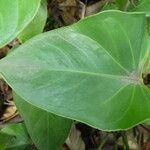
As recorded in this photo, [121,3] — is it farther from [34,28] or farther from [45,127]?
[45,127]

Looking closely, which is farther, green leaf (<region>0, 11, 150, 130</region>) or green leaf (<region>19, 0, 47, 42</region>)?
green leaf (<region>19, 0, 47, 42</region>)

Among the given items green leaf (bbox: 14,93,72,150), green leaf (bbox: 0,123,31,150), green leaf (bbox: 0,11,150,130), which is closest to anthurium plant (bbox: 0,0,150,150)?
green leaf (bbox: 0,11,150,130)

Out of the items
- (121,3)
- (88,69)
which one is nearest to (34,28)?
(121,3)

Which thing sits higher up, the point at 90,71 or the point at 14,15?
the point at 14,15

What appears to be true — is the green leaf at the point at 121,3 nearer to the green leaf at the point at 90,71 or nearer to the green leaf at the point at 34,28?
the green leaf at the point at 34,28

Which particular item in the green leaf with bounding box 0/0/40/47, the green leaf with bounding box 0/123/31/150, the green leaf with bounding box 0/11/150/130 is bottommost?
the green leaf with bounding box 0/123/31/150

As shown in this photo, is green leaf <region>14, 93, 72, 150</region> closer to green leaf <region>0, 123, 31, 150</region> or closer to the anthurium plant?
green leaf <region>0, 123, 31, 150</region>
